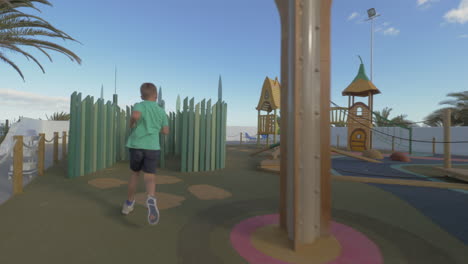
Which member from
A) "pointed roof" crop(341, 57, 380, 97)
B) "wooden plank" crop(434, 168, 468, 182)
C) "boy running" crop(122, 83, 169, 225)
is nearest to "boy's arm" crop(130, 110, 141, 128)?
"boy running" crop(122, 83, 169, 225)

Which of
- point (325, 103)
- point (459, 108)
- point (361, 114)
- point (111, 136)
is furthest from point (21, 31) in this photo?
point (459, 108)

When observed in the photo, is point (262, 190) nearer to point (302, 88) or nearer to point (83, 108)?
point (302, 88)

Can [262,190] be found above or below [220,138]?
below

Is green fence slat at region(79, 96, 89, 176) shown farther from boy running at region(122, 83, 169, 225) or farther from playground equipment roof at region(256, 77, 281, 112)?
playground equipment roof at region(256, 77, 281, 112)

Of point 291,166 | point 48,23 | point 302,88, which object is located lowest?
point 291,166

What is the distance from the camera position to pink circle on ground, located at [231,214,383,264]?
165 centimetres

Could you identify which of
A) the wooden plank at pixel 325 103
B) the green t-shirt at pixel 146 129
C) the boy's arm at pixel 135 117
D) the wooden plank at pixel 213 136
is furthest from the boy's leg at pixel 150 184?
the wooden plank at pixel 213 136

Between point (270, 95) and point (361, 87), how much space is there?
17.2 feet

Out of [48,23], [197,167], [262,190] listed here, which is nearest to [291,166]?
[262,190]

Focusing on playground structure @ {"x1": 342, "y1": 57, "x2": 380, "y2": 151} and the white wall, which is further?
playground structure @ {"x1": 342, "y1": 57, "x2": 380, "y2": 151}

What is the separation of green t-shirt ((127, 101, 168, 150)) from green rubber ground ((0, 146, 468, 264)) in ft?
Result: 2.60

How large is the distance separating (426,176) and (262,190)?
4.12 m

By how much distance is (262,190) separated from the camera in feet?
11.9

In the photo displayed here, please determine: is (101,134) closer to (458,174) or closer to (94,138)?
(94,138)
